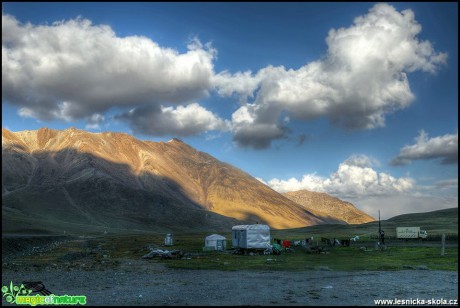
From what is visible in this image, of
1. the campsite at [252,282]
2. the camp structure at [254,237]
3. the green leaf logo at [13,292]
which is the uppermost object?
the camp structure at [254,237]

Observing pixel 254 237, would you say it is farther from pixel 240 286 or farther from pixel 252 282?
pixel 240 286

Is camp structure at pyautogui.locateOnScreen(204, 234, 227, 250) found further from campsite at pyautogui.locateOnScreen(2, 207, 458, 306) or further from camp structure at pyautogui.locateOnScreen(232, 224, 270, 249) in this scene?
campsite at pyautogui.locateOnScreen(2, 207, 458, 306)

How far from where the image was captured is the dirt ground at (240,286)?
21609 mm

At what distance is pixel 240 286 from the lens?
2677cm

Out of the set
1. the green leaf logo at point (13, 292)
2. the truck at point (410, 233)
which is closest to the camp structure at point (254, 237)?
the green leaf logo at point (13, 292)

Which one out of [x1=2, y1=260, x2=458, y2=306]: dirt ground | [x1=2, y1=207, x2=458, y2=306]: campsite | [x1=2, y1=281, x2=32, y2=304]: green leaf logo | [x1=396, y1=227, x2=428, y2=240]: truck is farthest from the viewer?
[x1=396, y1=227, x2=428, y2=240]: truck

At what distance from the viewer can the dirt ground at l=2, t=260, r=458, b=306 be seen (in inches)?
851

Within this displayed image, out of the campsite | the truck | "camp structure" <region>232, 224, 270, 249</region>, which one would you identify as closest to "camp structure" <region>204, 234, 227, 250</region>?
"camp structure" <region>232, 224, 270, 249</region>

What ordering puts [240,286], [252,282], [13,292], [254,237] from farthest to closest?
[254,237]
[252,282]
[240,286]
[13,292]

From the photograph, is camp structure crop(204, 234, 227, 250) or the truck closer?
camp structure crop(204, 234, 227, 250)

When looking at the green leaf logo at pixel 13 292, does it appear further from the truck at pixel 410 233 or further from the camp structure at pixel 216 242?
the truck at pixel 410 233

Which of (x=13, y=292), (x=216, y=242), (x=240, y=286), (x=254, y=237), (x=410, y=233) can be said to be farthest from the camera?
(x=410, y=233)

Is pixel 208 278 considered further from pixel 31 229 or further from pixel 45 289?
pixel 31 229

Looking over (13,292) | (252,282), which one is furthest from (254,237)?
(13,292)
